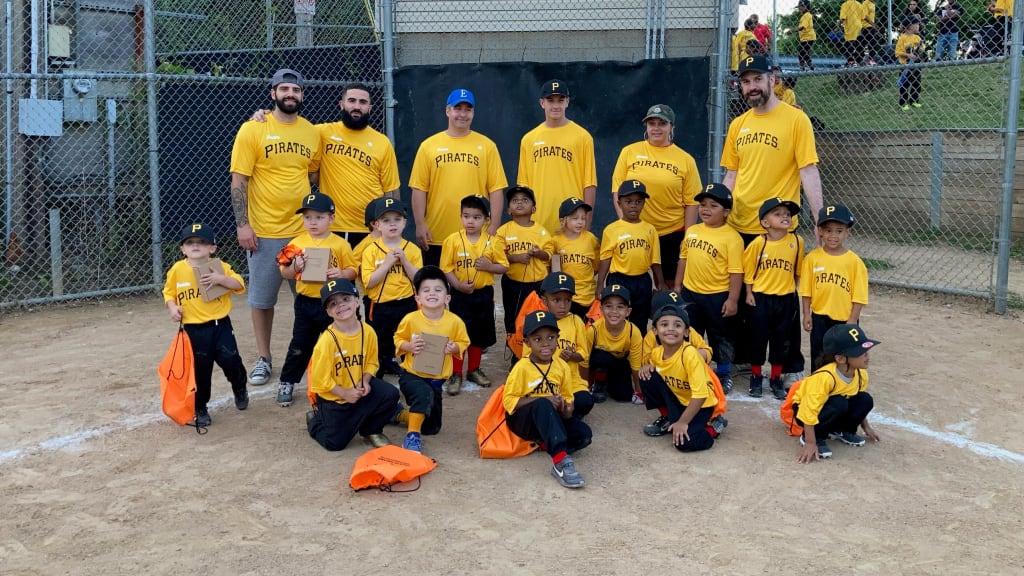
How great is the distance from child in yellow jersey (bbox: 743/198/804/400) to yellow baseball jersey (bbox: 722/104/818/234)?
0.69 feet

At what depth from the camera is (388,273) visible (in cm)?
614

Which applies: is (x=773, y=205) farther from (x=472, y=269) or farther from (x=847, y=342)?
(x=472, y=269)

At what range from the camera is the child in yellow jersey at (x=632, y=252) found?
6.46m

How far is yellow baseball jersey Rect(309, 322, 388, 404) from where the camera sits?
515 cm

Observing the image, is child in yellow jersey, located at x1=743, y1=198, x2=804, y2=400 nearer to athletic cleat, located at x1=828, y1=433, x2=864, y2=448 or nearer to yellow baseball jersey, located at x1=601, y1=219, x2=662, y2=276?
yellow baseball jersey, located at x1=601, y1=219, x2=662, y2=276

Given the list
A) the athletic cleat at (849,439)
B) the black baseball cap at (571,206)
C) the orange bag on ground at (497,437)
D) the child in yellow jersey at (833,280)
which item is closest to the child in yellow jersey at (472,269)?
the black baseball cap at (571,206)

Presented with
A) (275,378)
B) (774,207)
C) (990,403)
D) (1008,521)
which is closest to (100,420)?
(275,378)

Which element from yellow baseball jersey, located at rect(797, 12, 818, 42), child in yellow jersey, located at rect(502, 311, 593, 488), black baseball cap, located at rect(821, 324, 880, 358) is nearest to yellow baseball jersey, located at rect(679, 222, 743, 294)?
black baseball cap, located at rect(821, 324, 880, 358)

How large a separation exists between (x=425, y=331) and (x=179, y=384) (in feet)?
4.92

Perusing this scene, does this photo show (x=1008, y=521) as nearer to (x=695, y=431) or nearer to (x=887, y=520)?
(x=887, y=520)

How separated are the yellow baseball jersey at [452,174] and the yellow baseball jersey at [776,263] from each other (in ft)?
6.55

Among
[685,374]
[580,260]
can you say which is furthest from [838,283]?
[580,260]

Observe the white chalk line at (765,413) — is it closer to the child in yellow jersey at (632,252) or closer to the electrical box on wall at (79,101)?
the child in yellow jersey at (632,252)

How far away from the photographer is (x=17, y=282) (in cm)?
925
